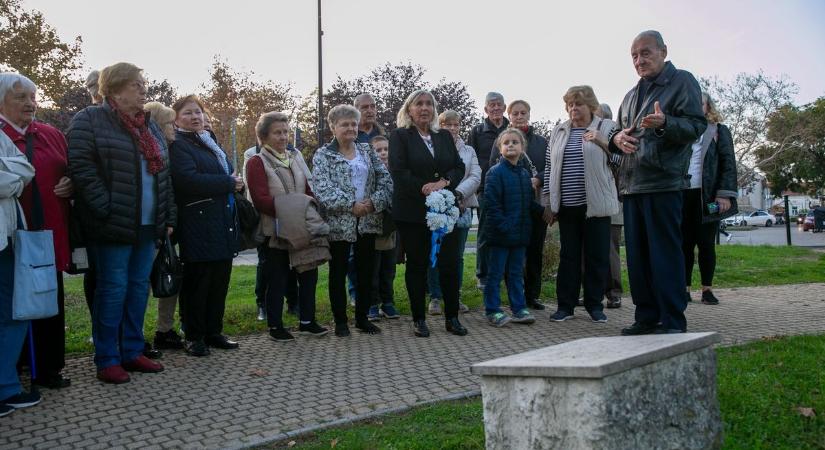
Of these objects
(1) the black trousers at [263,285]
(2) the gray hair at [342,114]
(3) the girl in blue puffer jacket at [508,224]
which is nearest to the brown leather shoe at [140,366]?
(1) the black trousers at [263,285]

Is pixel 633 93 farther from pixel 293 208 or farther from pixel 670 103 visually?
pixel 293 208

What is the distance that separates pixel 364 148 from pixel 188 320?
2.30m

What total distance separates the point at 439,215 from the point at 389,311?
5.72 ft

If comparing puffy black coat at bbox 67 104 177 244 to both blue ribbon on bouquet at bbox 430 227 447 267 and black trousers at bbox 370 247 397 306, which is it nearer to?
blue ribbon on bouquet at bbox 430 227 447 267

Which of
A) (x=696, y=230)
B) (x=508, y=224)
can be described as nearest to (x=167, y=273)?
(x=508, y=224)

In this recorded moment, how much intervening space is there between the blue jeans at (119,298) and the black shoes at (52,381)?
0.25 m

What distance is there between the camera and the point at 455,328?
251 inches

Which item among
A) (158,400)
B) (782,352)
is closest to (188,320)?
(158,400)

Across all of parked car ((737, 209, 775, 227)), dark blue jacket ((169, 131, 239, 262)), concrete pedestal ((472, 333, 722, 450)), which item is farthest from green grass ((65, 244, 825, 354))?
parked car ((737, 209, 775, 227))

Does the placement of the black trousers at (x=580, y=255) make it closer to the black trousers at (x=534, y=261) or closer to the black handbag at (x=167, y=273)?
the black trousers at (x=534, y=261)

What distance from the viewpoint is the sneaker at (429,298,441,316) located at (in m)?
7.50

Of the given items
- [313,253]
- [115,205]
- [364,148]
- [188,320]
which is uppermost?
[364,148]

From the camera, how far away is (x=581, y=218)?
691 cm

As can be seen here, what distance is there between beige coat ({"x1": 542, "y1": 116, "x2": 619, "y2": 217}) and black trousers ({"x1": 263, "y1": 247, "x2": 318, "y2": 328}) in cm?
253
